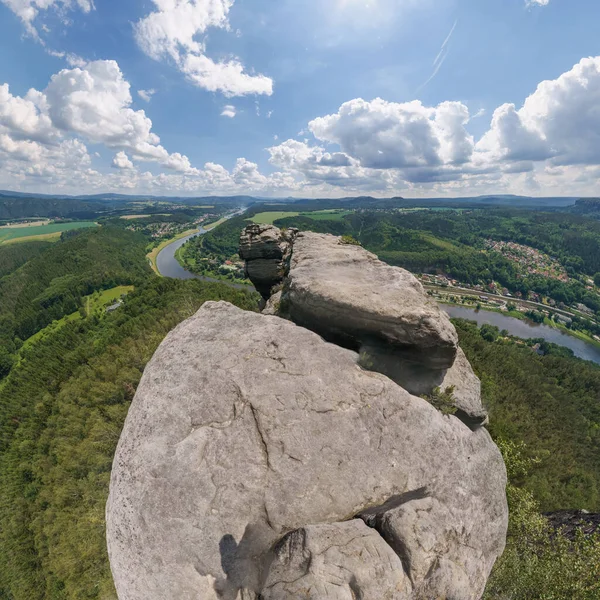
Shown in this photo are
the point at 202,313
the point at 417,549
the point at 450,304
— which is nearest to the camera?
the point at 417,549

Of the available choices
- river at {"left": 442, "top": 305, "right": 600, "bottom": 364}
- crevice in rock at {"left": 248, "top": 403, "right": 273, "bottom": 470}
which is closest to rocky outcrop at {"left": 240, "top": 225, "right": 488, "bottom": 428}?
crevice in rock at {"left": 248, "top": 403, "right": 273, "bottom": 470}

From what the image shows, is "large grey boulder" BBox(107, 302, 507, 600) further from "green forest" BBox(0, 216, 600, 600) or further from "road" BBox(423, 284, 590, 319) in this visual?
"road" BBox(423, 284, 590, 319)

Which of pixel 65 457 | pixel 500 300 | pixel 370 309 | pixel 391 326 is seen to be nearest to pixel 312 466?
pixel 391 326

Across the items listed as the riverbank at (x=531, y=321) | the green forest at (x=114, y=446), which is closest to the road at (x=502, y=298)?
the riverbank at (x=531, y=321)

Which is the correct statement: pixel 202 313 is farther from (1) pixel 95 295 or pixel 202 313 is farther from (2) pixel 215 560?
(1) pixel 95 295

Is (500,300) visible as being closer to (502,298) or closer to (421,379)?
(502,298)

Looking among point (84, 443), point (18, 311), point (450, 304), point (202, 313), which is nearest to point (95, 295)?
point (18, 311)

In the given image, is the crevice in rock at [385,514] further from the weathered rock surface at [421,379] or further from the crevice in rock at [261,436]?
the weathered rock surface at [421,379]
